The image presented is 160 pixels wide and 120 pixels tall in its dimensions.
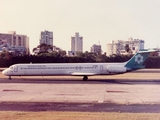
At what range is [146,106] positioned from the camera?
65.2 feet

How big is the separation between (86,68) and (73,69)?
185cm

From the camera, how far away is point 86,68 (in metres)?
43.6

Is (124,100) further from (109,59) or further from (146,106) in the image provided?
(109,59)

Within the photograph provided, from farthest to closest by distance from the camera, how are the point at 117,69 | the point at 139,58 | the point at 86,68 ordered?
the point at 86,68
the point at 139,58
the point at 117,69

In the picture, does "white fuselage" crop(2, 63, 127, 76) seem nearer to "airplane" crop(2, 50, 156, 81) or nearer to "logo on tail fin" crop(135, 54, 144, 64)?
"airplane" crop(2, 50, 156, 81)

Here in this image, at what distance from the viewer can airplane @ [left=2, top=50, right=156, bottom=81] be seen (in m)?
42.7

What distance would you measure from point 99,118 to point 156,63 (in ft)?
257

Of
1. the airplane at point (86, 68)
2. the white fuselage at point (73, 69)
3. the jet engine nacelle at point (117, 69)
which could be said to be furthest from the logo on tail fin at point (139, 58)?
the jet engine nacelle at point (117, 69)

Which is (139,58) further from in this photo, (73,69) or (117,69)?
(73,69)

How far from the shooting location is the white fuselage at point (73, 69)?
42.7m

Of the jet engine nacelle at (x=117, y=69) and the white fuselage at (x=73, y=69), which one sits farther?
the white fuselage at (x=73, y=69)

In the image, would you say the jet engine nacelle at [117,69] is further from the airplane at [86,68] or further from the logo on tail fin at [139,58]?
the logo on tail fin at [139,58]

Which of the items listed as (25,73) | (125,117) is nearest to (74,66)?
(25,73)

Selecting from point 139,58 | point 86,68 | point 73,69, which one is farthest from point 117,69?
point 73,69
